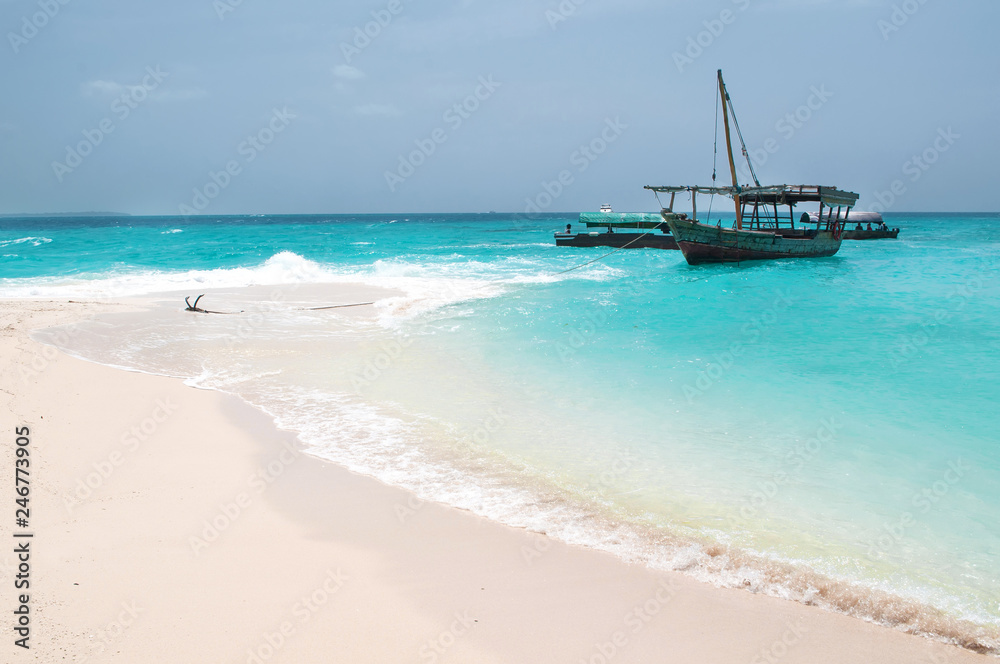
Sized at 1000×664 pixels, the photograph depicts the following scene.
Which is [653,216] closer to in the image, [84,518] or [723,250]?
[723,250]

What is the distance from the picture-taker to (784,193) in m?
26.0

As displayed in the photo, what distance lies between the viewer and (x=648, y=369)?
351 inches

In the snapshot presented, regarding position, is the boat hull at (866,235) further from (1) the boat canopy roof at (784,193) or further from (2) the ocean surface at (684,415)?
(2) the ocean surface at (684,415)

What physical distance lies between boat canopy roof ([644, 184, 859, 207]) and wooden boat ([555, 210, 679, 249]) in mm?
9296

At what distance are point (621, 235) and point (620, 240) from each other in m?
0.34

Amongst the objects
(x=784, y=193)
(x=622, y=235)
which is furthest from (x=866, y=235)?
(x=784, y=193)

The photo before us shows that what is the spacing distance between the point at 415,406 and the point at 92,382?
433 cm

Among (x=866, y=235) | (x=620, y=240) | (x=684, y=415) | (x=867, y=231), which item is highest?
(x=867, y=231)

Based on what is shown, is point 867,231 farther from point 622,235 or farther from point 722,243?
point 722,243

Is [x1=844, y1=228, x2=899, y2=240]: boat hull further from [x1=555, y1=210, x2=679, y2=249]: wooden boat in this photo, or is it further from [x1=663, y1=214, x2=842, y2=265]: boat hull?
[x1=663, y1=214, x2=842, y2=265]: boat hull

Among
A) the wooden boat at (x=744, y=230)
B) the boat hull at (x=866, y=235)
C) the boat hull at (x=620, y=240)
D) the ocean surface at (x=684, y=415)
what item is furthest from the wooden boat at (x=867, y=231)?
the ocean surface at (x=684, y=415)

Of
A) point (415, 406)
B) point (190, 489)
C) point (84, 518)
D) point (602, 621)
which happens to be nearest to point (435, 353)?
point (415, 406)

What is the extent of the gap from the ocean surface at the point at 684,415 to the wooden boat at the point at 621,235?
20.9 metres

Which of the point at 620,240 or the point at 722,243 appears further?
the point at 620,240
